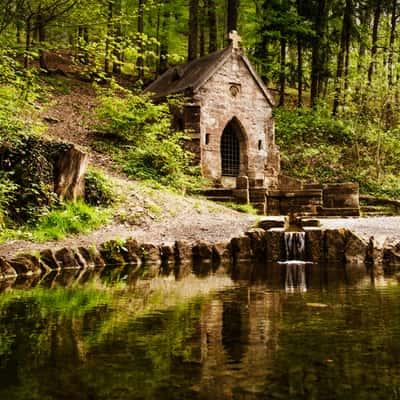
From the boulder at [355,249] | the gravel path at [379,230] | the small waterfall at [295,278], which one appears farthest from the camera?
the gravel path at [379,230]

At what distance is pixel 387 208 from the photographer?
65.7 feet

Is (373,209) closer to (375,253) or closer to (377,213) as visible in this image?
(377,213)

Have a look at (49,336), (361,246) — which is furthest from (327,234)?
(49,336)

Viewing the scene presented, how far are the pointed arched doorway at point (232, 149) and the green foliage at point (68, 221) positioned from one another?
45.2 feet

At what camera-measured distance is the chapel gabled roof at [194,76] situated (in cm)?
2411

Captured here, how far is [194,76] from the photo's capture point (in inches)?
983

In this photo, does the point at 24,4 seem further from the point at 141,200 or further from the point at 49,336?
the point at 49,336

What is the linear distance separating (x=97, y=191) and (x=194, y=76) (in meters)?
13.8

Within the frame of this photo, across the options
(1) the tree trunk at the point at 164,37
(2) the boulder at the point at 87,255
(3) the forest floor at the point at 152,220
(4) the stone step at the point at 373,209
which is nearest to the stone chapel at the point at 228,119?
(4) the stone step at the point at 373,209

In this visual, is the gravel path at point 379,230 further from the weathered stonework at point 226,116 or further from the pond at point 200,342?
the weathered stonework at point 226,116

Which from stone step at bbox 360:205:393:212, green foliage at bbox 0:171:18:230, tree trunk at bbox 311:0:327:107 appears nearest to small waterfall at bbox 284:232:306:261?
green foliage at bbox 0:171:18:230

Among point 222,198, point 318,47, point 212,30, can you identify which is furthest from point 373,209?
point 318,47

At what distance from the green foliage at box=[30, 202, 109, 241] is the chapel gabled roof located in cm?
1201

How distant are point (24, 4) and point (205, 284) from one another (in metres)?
Result: 7.45
